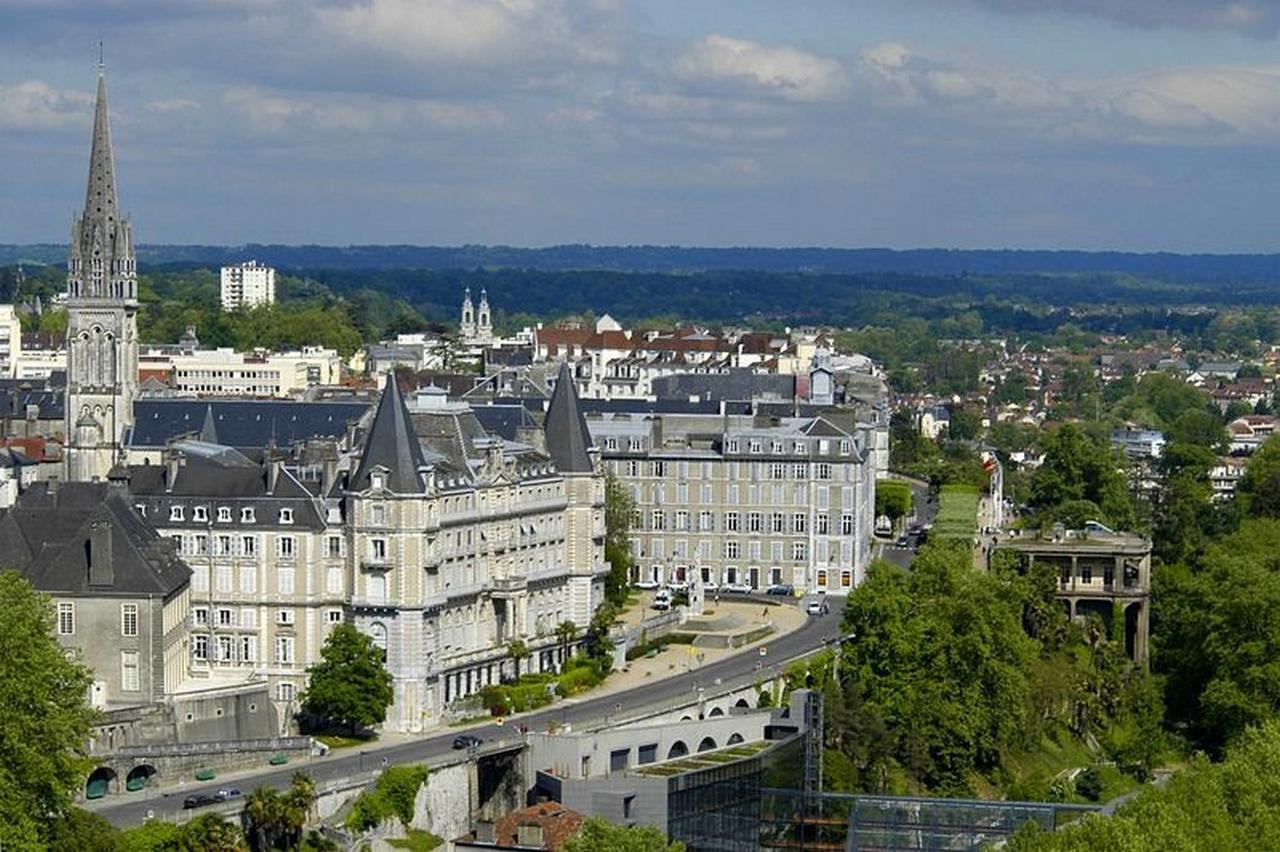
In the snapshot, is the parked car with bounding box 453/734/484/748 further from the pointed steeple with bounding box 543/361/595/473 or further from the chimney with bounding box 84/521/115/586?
the pointed steeple with bounding box 543/361/595/473

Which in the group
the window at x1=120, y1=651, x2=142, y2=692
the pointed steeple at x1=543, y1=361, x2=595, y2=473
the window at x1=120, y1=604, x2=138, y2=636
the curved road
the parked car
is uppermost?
the pointed steeple at x1=543, y1=361, x2=595, y2=473

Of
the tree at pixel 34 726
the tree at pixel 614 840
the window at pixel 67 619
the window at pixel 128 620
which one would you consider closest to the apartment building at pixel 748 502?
the window at pixel 128 620

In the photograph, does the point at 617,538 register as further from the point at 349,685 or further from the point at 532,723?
the point at 349,685

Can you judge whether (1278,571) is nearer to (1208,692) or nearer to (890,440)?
(1208,692)

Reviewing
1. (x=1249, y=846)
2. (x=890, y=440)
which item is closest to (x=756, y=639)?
(x=1249, y=846)

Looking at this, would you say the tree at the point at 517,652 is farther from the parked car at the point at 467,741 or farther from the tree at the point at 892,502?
the tree at the point at 892,502

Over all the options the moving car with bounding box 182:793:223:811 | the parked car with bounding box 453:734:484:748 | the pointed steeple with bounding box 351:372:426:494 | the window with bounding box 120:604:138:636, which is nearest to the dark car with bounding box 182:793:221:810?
the moving car with bounding box 182:793:223:811
